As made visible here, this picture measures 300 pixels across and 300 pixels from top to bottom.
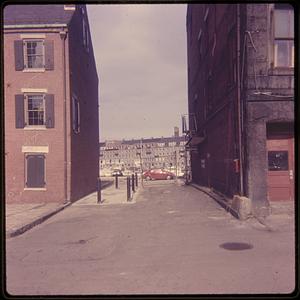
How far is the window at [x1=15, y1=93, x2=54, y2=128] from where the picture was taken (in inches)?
681

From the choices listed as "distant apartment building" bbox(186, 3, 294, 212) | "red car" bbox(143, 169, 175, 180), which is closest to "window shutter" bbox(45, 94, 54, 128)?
"distant apartment building" bbox(186, 3, 294, 212)

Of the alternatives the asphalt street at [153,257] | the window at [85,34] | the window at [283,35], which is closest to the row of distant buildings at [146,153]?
the window at [85,34]

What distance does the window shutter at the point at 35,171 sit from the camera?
1733cm

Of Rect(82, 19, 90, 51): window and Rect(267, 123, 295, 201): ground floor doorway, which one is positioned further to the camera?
Rect(82, 19, 90, 51): window

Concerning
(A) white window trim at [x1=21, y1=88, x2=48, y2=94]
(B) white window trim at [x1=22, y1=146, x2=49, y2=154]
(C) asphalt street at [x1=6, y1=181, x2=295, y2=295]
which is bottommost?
(C) asphalt street at [x1=6, y1=181, x2=295, y2=295]

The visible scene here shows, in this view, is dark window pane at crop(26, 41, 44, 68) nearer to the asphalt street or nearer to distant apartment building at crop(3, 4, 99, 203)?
distant apartment building at crop(3, 4, 99, 203)

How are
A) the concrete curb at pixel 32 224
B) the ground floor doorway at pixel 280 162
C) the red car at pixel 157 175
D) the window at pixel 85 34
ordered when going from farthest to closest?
the red car at pixel 157 175 < the window at pixel 85 34 < the ground floor doorway at pixel 280 162 < the concrete curb at pixel 32 224

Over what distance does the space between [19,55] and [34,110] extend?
9.72 feet

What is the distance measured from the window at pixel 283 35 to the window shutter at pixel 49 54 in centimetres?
1135

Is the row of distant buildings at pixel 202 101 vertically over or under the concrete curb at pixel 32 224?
over

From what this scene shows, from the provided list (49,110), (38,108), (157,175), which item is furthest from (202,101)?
(157,175)

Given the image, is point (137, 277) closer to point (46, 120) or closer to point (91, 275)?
point (91, 275)

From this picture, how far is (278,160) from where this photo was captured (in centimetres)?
1193

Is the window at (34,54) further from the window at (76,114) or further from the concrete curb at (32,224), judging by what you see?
the concrete curb at (32,224)
